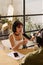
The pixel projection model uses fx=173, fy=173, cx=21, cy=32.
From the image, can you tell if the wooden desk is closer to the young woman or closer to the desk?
the desk

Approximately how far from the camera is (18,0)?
4438 millimetres

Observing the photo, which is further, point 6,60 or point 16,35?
point 16,35

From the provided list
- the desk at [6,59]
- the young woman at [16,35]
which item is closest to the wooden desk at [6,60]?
the desk at [6,59]

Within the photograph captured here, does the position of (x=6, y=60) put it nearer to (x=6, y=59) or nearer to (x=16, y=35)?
(x=6, y=59)

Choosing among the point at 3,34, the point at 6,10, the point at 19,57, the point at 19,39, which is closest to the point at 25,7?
the point at 6,10

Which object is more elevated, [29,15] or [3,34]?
[29,15]

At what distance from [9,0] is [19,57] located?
235 centimetres

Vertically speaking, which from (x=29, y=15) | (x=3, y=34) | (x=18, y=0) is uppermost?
(x=18, y=0)

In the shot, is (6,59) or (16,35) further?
(16,35)

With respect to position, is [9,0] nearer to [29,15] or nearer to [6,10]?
[6,10]

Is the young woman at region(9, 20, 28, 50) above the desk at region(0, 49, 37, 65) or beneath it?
above

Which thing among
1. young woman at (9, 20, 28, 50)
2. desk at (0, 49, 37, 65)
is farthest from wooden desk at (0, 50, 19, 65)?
young woman at (9, 20, 28, 50)

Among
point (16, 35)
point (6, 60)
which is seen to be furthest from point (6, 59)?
point (16, 35)

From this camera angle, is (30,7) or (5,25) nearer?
(5,25)
